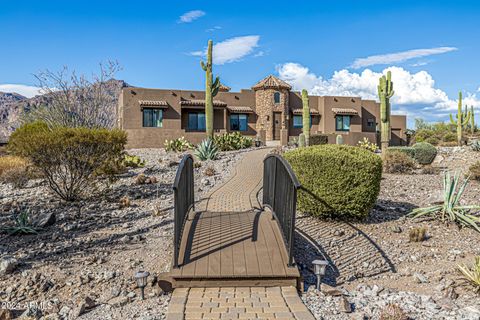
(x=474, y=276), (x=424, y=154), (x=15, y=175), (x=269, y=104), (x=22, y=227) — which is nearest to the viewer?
(x=474, y=276)

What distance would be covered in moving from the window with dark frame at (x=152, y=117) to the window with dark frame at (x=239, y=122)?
5954mm

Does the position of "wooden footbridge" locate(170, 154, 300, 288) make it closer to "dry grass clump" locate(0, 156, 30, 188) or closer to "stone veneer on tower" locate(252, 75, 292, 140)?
"dry grass clump" locate(0, 156, 30, 188)

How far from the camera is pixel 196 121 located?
3244 centimetres

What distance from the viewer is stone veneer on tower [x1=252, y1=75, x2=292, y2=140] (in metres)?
33.6

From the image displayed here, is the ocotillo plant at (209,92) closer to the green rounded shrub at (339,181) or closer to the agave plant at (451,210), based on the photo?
the green rounded shrub at (339,181)

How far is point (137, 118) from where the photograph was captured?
2978cm

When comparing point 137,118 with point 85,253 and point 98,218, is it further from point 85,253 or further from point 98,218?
point 85,253

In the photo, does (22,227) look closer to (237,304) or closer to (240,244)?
(240,244)

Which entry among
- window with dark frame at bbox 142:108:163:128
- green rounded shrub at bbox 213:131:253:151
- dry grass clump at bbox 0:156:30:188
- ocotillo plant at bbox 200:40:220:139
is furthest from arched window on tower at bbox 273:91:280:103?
dry grass clump at bbox 0:156:30:188

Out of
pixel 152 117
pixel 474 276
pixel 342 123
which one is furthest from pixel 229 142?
pixel 474 276

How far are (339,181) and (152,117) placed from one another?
24.7 metres

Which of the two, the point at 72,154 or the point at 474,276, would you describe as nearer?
the point at 474,276

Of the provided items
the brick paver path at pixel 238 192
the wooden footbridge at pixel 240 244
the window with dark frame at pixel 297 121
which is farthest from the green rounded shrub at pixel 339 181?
the window with dark frame at pixel 297 121

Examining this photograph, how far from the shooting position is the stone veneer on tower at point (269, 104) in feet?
110
